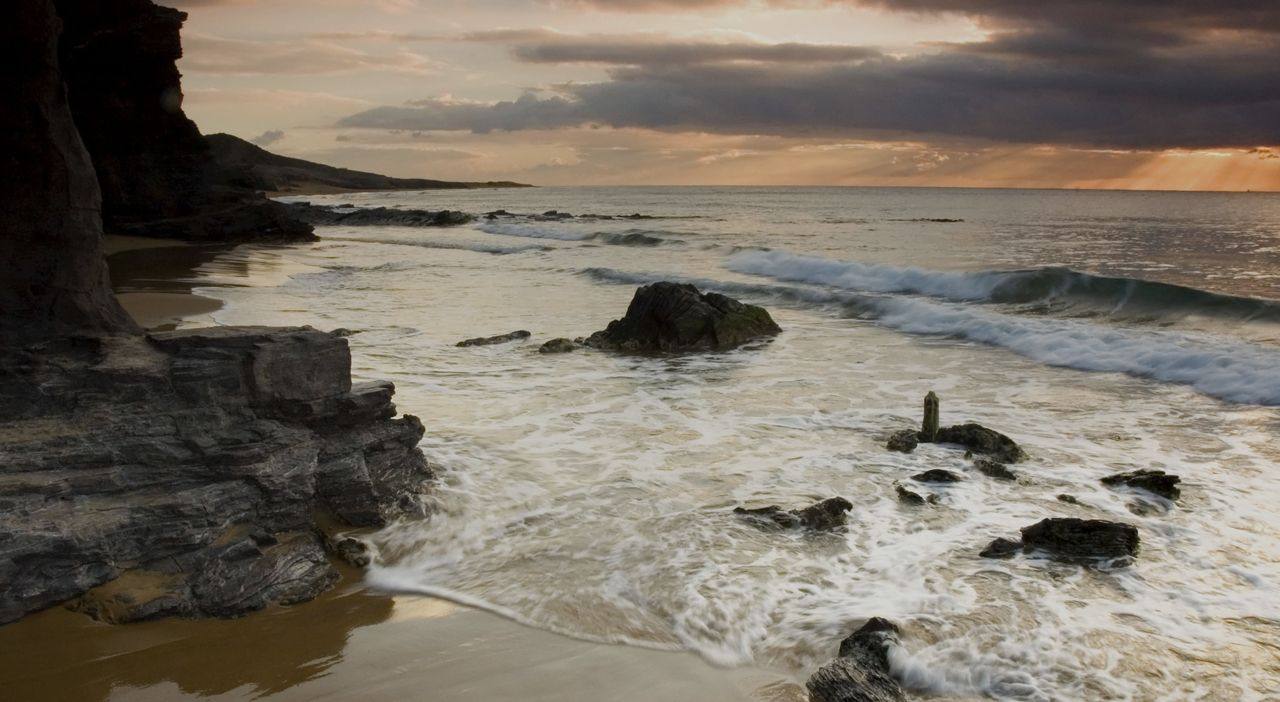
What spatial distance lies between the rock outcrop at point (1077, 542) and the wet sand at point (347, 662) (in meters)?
2.38

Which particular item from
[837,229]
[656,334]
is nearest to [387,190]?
[837,229]

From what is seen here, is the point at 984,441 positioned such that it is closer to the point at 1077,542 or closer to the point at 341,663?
the point at 1077,542

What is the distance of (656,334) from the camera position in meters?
14.0

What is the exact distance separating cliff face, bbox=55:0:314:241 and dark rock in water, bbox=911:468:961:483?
86.0 feet

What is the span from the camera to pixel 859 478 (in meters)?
7.67

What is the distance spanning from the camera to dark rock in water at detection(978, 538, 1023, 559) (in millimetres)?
6004

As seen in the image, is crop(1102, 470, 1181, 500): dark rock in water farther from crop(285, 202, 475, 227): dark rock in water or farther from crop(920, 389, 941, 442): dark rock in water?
crop(285, 202, 475, 227): dark rock in water

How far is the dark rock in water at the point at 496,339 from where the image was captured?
13617mm

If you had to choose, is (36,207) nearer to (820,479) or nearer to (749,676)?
(749,676)

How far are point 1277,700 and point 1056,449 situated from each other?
4.48 metres

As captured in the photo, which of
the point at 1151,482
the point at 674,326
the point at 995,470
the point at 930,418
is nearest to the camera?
the point at 1151,482

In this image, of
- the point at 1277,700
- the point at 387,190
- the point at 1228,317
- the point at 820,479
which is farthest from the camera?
the point at 387,190

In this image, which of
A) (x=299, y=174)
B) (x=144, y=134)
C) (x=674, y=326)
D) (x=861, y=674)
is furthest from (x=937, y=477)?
(x=299, y=174)

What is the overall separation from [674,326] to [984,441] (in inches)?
253
